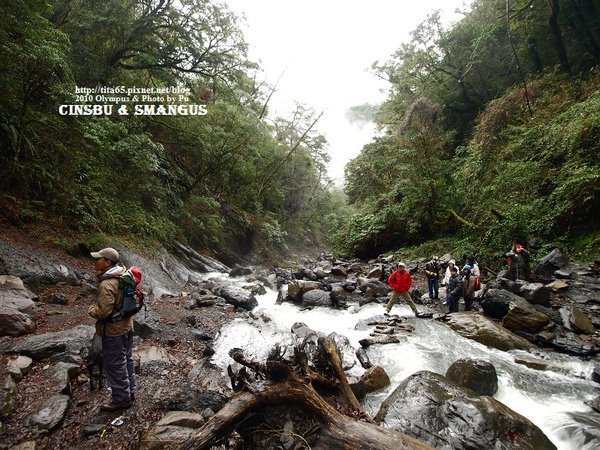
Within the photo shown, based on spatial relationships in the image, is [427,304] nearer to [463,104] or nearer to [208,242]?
[208,242]

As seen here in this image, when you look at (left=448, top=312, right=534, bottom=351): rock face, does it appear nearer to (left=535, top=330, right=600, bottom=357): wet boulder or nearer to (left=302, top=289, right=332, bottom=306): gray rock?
(left=535, top=330, right=600, bottom=357): wet boulder

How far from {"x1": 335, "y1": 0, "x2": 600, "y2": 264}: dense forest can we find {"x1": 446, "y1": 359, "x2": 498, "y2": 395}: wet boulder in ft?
26.0

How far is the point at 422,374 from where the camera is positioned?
200 inches

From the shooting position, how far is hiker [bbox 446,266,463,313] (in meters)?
9.05

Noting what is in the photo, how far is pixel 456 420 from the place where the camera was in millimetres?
4105

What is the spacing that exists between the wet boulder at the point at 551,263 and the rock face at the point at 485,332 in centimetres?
362

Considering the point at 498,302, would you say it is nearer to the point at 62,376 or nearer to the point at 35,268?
the point at 62,376

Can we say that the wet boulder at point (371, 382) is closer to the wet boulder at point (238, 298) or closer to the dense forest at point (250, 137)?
the wet boulder at point (238, 298)

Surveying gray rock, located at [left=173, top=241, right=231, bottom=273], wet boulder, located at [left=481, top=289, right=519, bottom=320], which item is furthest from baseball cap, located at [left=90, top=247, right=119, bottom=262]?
Result: gray rock, located at [left=173, top=241, right=231, bottom=273]

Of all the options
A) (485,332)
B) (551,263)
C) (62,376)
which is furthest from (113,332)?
(551,263)

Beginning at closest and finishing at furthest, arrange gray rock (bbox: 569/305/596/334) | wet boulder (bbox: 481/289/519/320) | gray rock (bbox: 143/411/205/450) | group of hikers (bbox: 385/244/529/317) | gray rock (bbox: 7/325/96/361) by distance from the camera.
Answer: gray rock (bbox: 143/411/205/450) < gray rock (bbox: 7/325/96/361) < gray rock (bbox: 569/305/596/334) < wet boulder (bbox: 481/289/519/320) < group of hikers (bbox: 385/244/529/317)

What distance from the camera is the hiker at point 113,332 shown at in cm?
395

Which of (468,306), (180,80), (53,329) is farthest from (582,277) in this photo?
(180,80)

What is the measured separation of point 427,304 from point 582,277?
4390 millimetres
